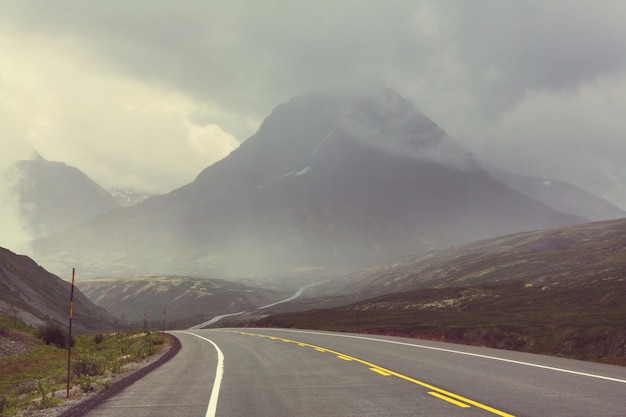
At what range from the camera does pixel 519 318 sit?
4647 centimetres

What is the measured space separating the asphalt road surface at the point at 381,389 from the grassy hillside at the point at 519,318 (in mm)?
6597

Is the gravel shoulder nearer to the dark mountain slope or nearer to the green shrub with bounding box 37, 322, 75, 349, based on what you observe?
the green shrub with bounding box 37, 322, 75, 349

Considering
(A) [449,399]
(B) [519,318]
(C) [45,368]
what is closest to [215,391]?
(A) [449,399]

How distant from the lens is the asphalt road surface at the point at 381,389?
8.48 m

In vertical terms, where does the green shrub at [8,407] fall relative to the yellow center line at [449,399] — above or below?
below

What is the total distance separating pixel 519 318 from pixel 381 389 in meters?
41.5

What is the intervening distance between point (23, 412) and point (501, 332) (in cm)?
3134

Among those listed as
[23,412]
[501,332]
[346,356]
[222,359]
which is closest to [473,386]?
[346,356]

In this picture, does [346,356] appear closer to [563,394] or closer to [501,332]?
[563,394]

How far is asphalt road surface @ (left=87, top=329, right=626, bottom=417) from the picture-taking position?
848 cm

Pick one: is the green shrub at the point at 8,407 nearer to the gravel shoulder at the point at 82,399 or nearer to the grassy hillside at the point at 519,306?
the gravel shoulder at the point at 82,399

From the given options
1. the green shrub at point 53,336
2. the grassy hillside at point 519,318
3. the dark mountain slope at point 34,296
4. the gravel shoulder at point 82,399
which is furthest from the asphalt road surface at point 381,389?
the dark mountain slope at point 34,296

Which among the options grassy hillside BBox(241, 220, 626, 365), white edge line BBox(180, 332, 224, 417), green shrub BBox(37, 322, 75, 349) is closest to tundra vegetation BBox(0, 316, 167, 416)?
green shrub BBox(37, 322, 75, 349)

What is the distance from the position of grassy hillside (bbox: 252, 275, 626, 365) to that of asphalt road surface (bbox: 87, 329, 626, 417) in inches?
260
